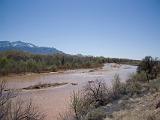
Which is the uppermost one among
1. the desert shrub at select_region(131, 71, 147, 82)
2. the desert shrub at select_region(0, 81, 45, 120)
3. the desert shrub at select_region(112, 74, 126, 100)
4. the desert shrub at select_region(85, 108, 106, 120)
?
the desert shrub at select_region(0, 81, 45, 120)

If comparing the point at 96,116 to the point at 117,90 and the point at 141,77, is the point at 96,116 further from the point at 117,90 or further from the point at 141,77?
the point at 141,77

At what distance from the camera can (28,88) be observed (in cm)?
4169

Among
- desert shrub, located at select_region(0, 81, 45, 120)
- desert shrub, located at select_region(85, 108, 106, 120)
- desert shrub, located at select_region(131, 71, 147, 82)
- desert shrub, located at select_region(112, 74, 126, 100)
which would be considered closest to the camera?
desert shrub, located at select_region(0, 81, 45, 120)

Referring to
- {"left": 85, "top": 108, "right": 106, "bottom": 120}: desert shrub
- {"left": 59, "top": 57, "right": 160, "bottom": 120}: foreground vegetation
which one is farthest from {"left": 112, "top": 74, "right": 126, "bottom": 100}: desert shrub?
{"left": 85, "top": 108, "right": 106, "bottom": 120}: desert shrub

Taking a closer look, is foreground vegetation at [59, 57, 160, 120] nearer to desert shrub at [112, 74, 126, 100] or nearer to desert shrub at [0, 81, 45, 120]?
desert shrub at [112, 74, 126, 100]

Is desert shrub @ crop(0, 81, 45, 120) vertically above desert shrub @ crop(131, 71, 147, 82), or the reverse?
desert shrub @ crop(0, 81, 45, 120)

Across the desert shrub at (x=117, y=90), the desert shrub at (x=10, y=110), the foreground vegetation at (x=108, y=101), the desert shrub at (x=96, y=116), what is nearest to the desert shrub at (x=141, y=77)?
the foreground vegetation at (x=108, y=101)

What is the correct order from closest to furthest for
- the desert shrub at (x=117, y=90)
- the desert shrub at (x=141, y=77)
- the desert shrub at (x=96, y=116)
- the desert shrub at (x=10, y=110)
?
1. the desert shrub at (x=10, y=110)
2. the desert shrub at (x=96, y=116)
3. the desert shrub at (x=117, y=90)
4. the desert shrub at (x=141, y=77)

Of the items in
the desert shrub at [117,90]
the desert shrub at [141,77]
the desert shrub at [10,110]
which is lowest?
the desert shrub at [117,90]

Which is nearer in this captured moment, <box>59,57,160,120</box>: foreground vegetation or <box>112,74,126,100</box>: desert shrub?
<box>59,57,160,120</box>: foreground vegetation

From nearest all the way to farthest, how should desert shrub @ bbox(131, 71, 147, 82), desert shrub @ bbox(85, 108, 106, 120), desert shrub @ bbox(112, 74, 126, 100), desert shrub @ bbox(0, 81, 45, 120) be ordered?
desert shrub @ bbox(0, 81, 45, 120) < desert shrub @ bbox(85, 108, 106, 120) < desert shrub @ bbox(112, 74, 126, 100) < desert shrub @ bbox(131, 71, 147, 82)

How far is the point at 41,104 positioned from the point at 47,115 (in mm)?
5087

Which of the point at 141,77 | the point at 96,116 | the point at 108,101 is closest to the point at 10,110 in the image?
the point at 96,116

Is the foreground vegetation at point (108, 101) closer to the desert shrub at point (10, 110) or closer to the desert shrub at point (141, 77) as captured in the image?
the desert shrub at point (141, 77)
